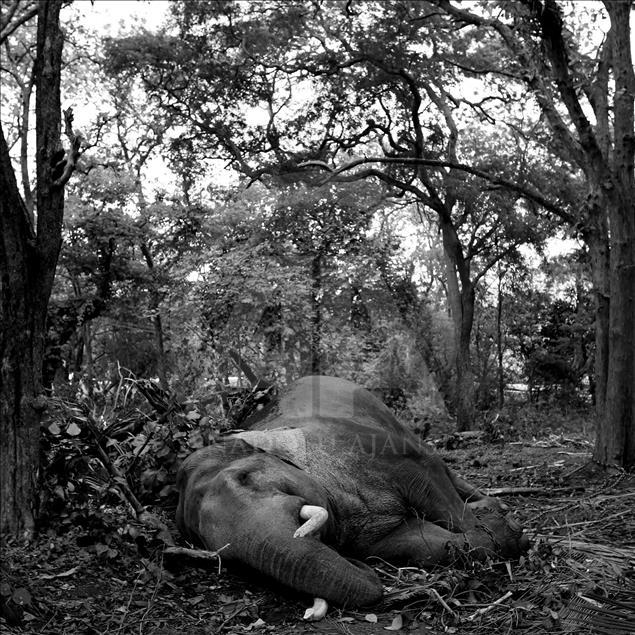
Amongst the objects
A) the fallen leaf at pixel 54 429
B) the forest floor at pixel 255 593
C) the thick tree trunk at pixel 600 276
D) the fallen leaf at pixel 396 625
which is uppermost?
the thick tree trunk at pixel 600 276

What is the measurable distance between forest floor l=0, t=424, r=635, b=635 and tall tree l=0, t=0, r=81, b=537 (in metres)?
0.42

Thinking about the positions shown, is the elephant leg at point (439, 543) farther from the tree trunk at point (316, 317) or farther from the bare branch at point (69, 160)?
the tree trunk at point (316, 317)

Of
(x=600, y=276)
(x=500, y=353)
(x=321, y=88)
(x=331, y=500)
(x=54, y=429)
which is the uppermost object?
(x=321, y=88)

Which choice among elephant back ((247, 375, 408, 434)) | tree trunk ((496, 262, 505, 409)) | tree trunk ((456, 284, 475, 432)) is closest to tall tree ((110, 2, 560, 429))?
tree trunk ((456, 284, 475, 432))

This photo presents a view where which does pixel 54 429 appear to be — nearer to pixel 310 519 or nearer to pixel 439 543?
pixel 310 519

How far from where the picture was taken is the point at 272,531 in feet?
15.0

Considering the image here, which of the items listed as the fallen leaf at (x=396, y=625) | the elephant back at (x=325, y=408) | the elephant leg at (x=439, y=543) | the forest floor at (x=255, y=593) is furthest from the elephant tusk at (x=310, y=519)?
the elephant back at (x=325, y=408)

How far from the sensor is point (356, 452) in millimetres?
6289

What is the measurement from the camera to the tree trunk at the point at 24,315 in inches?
223

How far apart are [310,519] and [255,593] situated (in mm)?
649

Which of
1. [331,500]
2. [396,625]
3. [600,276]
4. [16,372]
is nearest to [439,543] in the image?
[331,500]

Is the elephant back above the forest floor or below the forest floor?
above

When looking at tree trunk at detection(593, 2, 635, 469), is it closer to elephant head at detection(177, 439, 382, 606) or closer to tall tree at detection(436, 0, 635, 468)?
tall tree at detection(436, 0, 635, 468)

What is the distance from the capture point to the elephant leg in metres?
5.69
